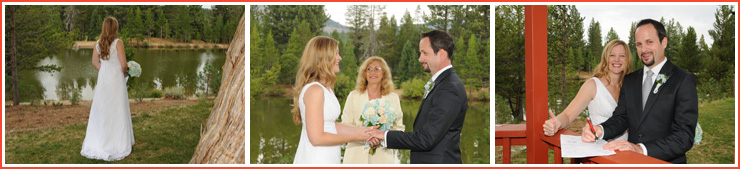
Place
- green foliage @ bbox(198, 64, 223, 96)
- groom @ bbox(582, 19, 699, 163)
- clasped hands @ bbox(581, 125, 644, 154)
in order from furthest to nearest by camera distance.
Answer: green foliage @ bbox(198, 64, 223, 96)
groom @ bbox(582, 19, 699, 163)
clasped hands @ bbox(581, 125, 644, 154)

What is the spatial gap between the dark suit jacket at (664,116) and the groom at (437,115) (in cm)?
105

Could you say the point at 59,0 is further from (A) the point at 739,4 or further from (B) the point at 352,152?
(A) the point at 739,4

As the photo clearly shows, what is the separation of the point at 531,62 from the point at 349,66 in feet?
11.2

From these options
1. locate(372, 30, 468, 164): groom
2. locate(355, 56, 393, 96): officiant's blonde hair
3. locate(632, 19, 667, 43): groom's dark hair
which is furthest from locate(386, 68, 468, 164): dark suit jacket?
locate(355, 56, 393, 96): officiant's blonde hair

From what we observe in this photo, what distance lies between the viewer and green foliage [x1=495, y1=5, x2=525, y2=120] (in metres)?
7.39

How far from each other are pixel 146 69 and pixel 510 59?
4.99m

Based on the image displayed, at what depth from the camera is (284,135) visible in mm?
7750

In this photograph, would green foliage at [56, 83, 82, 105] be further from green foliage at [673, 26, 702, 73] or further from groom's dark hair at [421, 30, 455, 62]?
green foliage at [673, 26, 702, 73]

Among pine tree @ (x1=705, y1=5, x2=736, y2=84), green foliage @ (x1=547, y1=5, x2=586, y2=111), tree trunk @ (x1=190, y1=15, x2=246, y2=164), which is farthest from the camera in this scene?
green foliage @ (x1=547, y1=5, x2=586, y2=111)

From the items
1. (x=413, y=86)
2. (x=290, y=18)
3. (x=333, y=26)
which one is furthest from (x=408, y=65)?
(x=290, y=18)

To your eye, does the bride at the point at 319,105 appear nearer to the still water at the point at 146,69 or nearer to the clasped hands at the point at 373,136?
the clasped hands at the point at 373,136

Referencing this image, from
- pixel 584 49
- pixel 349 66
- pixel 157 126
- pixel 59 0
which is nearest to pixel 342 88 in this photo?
pixel 349 66

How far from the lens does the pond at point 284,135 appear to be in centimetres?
744

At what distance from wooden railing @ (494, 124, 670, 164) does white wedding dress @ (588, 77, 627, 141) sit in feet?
1.57
